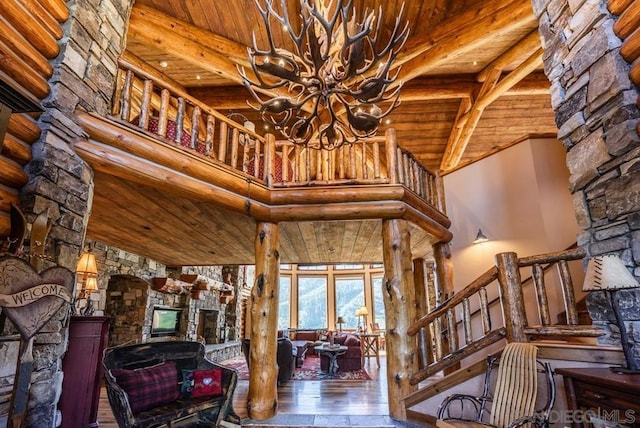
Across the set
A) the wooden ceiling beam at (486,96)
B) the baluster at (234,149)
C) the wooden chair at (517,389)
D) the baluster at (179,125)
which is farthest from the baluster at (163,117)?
the wooden ceiling beam at (486,96)

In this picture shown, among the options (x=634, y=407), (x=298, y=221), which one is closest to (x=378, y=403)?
(x=298, y=221)

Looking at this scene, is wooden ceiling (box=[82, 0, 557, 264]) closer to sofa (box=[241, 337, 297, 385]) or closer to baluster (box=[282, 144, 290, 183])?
baluster (box=[282, 144, 290, 183])

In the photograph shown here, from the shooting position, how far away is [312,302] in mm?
13648

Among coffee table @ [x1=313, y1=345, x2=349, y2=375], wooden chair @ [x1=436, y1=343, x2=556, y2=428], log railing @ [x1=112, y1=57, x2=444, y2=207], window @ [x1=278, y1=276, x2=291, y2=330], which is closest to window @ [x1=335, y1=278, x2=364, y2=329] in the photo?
window @ [x1=278, y1=276, x2=291, y2=330]

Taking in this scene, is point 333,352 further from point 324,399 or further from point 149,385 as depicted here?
point 149,385

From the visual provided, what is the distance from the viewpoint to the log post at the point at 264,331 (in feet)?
12.6

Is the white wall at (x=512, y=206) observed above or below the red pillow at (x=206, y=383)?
above

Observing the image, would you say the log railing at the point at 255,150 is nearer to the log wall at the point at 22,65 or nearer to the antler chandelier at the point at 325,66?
the log wall at the point at 22,65

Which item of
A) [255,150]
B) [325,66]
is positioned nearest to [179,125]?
[255,150]

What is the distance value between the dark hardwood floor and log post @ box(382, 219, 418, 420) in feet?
1.52

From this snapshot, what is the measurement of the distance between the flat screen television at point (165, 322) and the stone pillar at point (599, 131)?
7.41 m

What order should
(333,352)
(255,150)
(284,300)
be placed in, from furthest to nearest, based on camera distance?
(284,300)
(333,352)
(255,150)

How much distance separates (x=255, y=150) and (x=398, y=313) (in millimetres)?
2691

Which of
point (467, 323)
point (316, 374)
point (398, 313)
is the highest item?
point (398, 313)
